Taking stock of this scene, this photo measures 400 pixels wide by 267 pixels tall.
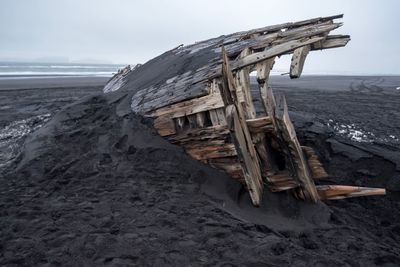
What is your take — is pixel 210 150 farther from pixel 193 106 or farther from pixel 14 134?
pixel 14 134

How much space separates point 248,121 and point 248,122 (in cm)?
1

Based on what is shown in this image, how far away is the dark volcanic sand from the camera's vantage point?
11.1ft

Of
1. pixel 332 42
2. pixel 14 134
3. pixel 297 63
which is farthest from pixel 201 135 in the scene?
pixel 14 134

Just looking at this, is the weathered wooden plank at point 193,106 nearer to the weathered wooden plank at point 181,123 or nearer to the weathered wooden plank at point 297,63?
the weathered wooden plank at point 181,123

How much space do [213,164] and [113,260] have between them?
7.48 feet

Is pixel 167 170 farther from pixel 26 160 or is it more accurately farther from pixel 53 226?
pixel 26 160

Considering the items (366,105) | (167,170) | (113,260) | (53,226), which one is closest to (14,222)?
(53,226)

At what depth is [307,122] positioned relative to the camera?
778 centimetres

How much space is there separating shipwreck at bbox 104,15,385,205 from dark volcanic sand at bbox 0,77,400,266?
26 cm

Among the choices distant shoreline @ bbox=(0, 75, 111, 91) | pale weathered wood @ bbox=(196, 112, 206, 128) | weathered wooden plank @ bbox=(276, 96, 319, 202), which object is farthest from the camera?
distant shoreline @ bbox=(0, 75, 111, 91)

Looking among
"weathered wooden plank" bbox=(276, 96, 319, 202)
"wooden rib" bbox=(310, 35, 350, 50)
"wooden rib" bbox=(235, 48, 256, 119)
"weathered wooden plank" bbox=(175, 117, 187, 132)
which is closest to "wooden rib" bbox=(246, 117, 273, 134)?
"weathered wooden plank" bbox=(276, 96, 319, 202)

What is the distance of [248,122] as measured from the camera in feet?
15.2

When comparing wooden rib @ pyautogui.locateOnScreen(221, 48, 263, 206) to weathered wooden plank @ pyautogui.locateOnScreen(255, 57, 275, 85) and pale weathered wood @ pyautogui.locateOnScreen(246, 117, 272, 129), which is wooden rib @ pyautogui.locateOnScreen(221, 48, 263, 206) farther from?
weathered wooden plank @ pyautogui.locateOnScreen(255, 57, 275, 85)

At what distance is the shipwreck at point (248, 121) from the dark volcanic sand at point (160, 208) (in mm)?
261
